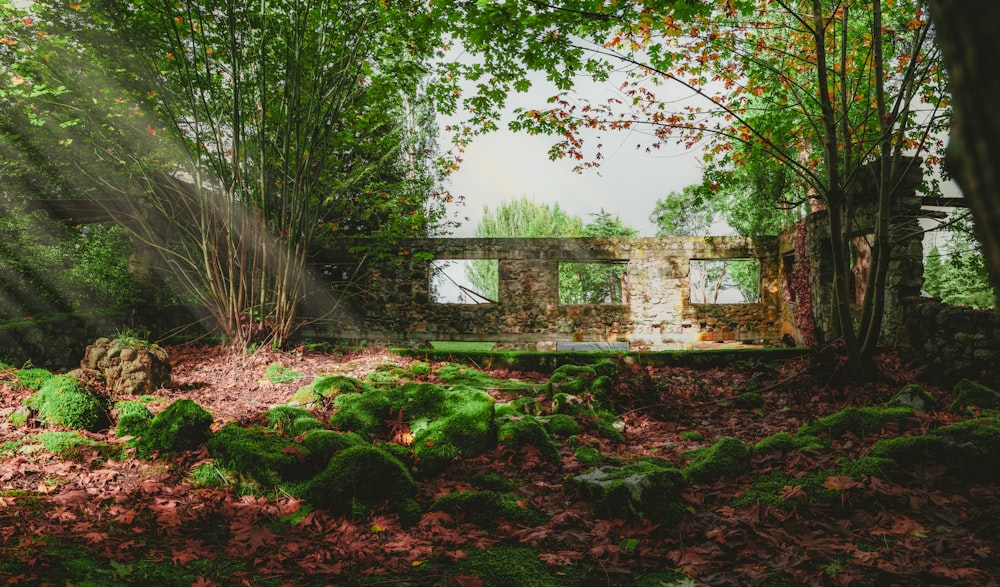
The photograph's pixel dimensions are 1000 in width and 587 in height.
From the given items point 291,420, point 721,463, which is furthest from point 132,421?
point 721,463

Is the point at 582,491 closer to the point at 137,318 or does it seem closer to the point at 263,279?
the point at 263,279

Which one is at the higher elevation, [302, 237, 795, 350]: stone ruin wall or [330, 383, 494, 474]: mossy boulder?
[302, 237, 795, 350]: stone ruin wall

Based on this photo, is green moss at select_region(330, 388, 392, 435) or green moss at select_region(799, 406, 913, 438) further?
green moss at select_region(330, 388, 392, 435)

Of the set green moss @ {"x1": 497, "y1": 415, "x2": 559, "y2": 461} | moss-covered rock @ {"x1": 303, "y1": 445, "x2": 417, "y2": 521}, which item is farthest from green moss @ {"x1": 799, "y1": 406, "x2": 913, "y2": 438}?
moss-covered rock @ {"x1": 303, "y1": 445, "x2": 417, "y2": 521}

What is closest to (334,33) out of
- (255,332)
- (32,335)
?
(255,332)

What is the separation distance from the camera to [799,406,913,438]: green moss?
402 centimetres

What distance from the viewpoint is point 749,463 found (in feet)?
12.1

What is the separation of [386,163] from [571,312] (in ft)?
22.2

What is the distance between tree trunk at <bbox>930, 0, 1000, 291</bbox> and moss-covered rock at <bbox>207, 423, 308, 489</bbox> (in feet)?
11.6

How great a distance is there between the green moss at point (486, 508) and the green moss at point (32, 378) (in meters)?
4.11

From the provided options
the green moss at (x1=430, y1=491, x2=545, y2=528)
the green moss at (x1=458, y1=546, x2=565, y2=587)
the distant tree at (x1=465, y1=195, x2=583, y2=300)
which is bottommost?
the green moss at (x1=458, y1=546, x2=565, y2=587)

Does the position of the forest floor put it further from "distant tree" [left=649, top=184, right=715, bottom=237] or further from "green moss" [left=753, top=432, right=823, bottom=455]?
"distant tree" [left=649, top=184, right=715, bottom=237]

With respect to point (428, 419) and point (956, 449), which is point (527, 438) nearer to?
point (428, 419)

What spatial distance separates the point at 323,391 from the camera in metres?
5.04
